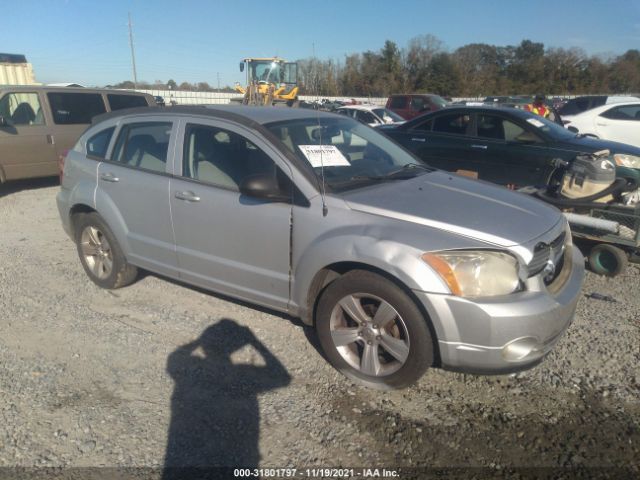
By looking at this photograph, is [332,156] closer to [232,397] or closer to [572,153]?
[232,397]

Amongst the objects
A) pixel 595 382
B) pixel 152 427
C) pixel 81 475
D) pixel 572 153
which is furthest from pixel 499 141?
pixel 81 475

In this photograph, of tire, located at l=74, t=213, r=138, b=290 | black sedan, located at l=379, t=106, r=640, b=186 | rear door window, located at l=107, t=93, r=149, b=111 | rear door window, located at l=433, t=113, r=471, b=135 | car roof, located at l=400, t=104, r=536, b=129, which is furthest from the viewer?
rear door window, located at l=107, t=93, r=149, b=111

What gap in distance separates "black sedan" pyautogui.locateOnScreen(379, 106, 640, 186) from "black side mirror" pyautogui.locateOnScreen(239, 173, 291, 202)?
3539 mm

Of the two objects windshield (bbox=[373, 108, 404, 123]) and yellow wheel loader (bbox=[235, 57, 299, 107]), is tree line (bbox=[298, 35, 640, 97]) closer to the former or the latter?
yellow wheel loader (bbox=[235, 57, 299, 107])

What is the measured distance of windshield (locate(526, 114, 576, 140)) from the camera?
6.77m

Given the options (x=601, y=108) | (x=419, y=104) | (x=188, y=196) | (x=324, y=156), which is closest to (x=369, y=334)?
(x=324, y=156)

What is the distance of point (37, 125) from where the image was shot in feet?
28.8

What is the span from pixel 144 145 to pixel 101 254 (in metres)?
1.21

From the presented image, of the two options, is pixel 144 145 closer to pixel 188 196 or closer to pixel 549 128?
pixel 188 196

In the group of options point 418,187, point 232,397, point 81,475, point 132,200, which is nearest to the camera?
point 81,475

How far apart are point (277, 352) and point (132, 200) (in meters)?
1.83

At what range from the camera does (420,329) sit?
2.83 m

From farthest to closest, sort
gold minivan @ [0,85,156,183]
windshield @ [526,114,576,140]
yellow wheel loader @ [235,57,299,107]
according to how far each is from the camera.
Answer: yellow wheel loader @ [235,57,299,107], gold minivan @ [0,85,156,183], windshield @ [526,114,576,140]

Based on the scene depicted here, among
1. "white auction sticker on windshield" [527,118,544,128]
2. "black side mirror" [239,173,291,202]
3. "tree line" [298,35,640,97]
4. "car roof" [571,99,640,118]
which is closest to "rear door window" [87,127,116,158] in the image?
"black side mirror" [239,173,291,202]
